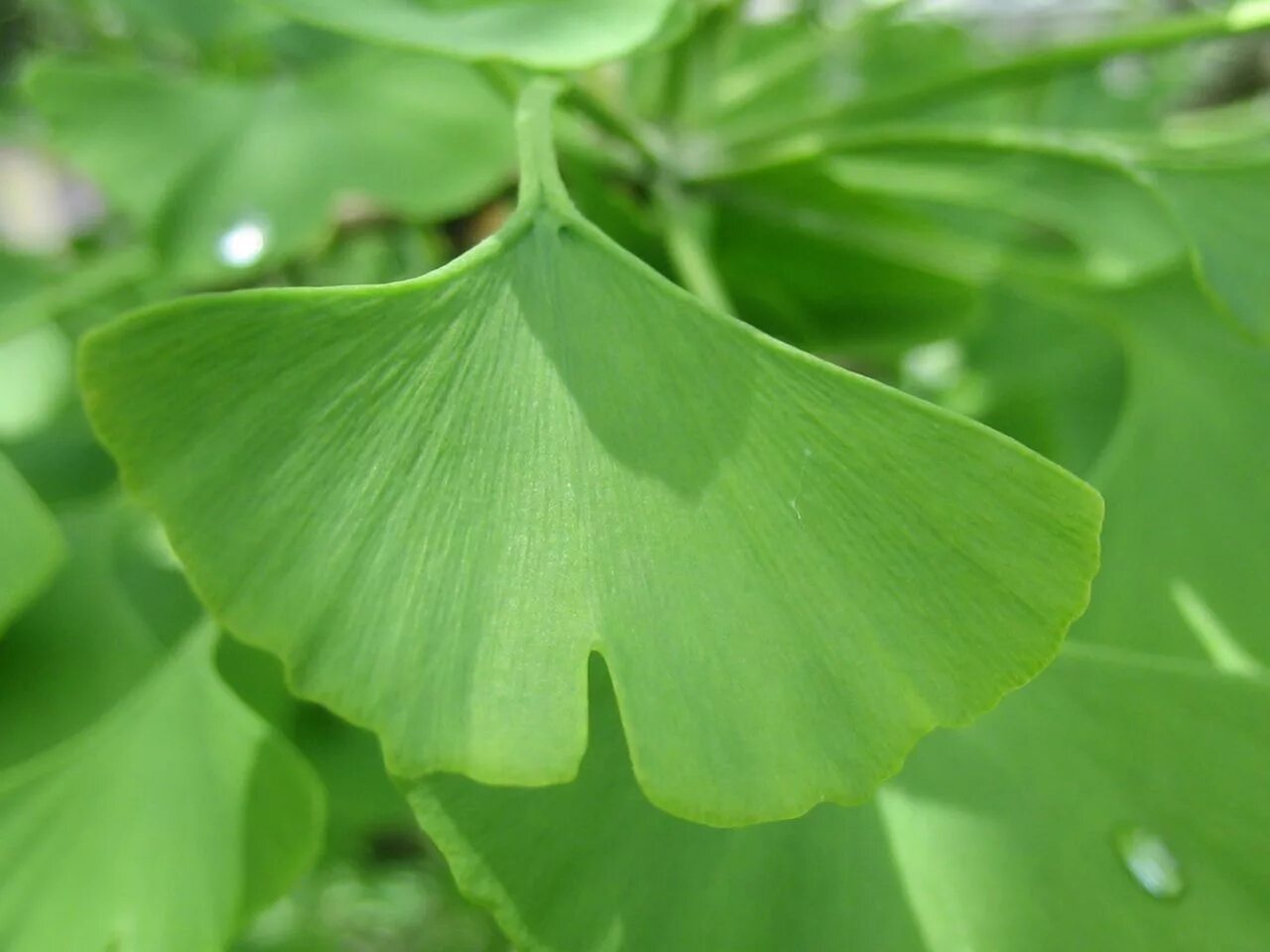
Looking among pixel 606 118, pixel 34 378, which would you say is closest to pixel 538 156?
pixel 606 118

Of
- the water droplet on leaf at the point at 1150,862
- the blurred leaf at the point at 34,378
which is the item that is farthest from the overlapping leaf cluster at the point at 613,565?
the blurred leaf at the point at 34,378

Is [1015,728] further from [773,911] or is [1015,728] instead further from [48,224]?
[48,224]

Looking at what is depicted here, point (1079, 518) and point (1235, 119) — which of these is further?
point (1235, 119)

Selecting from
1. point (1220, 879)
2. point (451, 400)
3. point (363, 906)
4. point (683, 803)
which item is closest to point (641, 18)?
point (451, 400)

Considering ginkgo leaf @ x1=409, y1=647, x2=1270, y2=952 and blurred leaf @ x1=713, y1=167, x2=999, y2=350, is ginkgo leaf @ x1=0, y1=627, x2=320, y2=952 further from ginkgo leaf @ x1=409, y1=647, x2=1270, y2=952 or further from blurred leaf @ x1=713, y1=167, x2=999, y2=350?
blurred leaf @ x1=713, y1=167, x2=999, y2=350

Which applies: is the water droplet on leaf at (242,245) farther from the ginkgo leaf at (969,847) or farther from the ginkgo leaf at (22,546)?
the ginkgo leaf at (969,847)

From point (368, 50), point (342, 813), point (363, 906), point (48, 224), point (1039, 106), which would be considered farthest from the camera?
point (48, 224)

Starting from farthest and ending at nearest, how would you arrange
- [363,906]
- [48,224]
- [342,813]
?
[48,224]
[363,906]
[342,813]
